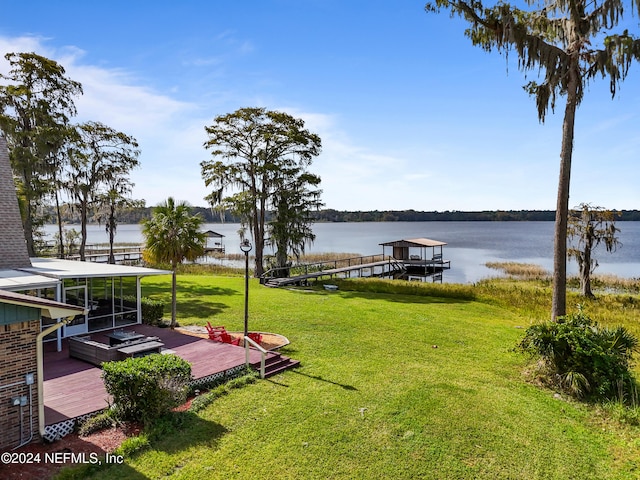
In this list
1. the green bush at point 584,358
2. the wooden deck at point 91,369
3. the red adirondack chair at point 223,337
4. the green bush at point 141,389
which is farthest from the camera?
the red adirondack chair at point 223,337

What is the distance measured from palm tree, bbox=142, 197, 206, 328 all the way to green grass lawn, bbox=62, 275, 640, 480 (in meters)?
4.70

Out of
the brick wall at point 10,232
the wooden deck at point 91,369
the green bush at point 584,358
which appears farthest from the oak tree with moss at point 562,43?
the brick wall at point 10,232

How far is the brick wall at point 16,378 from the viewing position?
232 inches

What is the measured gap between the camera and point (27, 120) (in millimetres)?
22734

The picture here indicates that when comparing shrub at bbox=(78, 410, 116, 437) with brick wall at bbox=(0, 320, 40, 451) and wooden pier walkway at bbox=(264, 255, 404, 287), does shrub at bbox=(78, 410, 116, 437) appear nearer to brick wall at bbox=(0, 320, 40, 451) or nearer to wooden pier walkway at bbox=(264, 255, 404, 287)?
brick wall at bbox=(0, 320, 40, 451)

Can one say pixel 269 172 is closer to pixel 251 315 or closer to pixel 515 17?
pixel 251 315

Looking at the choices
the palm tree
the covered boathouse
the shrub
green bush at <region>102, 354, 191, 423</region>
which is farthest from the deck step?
the covered boathouse

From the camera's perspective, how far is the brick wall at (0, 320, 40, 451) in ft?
19.3

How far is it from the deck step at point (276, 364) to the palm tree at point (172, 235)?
16.9 ft

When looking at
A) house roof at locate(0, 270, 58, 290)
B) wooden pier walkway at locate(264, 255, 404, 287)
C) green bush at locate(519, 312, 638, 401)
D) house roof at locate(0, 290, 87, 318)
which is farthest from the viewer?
wooden pier walkway at locate(264, 255, 404, 287)

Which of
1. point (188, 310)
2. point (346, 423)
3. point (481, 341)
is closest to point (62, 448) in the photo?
point (346, 423)

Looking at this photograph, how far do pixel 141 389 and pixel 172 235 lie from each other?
287 inches

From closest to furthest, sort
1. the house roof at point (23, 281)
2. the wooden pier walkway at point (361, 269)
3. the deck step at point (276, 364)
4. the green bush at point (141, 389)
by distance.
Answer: the green bush at point (141, 389)
the house roof at point (23, 281)
the deck step at point (276, 364)
the wooden pier walkway at point (361, 269)

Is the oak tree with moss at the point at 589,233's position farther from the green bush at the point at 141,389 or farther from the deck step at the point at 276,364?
the green bush at the point at 141,389
